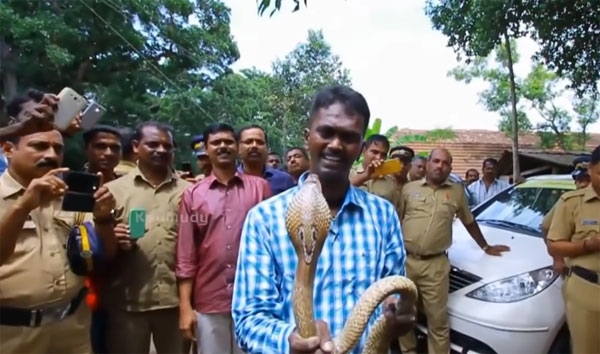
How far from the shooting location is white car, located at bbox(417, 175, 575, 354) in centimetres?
398

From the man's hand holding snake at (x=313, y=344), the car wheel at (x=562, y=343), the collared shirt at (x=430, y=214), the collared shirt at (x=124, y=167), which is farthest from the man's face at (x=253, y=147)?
the man's hand holding snake at (x=313, y=344)

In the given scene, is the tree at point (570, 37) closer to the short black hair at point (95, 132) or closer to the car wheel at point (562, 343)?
the car wheel at point (562, 343)

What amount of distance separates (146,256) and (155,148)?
0.68 m

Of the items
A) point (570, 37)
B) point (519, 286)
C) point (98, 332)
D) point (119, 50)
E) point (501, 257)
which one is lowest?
point (98, 332)

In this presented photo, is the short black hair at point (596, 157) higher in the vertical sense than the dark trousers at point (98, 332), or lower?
higher

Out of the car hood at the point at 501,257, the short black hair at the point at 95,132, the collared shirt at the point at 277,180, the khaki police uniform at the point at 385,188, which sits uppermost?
the short black hair at the point at 95,132

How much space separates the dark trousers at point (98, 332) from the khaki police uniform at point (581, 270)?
120 inches

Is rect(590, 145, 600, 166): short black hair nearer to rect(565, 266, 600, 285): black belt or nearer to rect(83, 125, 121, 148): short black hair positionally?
rect(565, 266, 600, 285): black belt

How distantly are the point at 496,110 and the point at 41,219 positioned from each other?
23922 mm

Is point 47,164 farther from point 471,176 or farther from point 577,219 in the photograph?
point 471,176

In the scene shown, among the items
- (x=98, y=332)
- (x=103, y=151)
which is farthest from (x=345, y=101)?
(x=103, y=151)

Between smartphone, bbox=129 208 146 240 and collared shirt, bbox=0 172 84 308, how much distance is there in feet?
1.48

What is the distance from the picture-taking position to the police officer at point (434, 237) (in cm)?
444

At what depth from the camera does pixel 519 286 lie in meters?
4.08
